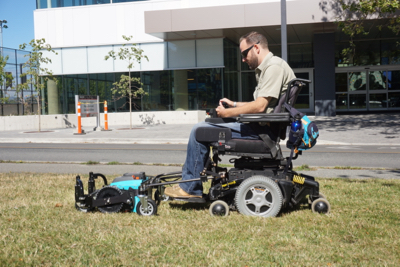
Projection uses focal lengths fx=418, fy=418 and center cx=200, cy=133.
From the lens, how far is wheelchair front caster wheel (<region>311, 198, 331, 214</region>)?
14.3 feet

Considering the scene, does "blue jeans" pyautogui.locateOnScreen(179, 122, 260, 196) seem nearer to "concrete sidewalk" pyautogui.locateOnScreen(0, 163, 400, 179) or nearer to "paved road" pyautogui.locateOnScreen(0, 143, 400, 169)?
"concrete sidewalk" pyautogui.locateOnScreen(0, 163, 400, 179)

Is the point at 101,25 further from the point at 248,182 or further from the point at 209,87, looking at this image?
the point at 248,182

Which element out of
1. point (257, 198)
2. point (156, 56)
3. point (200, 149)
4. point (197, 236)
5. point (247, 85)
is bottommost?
point (197, 236)

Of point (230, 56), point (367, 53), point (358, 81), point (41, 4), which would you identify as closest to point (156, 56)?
point (230, 56)

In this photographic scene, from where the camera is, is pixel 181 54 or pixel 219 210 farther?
pixel 181 54

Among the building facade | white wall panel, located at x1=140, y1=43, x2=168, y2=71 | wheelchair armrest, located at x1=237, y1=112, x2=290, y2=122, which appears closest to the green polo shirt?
wheelchair armrest, located at x1=237, y1=112, x2=290, y2=122

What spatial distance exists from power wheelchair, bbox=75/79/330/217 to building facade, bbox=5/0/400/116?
61.2 feet

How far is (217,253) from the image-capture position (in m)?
3.15

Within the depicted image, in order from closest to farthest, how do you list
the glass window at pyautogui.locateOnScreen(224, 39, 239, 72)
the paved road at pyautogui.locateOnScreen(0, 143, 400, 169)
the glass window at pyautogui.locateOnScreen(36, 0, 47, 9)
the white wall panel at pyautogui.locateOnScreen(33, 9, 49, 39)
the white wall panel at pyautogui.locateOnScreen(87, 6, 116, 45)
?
the paved road at pyautogui.locateOnScreen(0, 143, 400, 169), the glass window at pyautogui.locateOnScreen(224, 39, 239, 72), the white wall panel at pyautogui.locateOnScreen(87, 6, 116, 45), the white wall panel at pyautogui.locateOnScreen(33, 9, 49, 39), the glass window at pyautogui.locateOnScreen(36, 0, 47, 9)

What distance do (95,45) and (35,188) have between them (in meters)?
23.0

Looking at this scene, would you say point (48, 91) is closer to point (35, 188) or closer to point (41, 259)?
point (35, 188)

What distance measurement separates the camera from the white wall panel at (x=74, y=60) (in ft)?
91.2

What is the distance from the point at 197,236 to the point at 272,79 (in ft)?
5.84

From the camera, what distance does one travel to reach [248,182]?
4.25m
